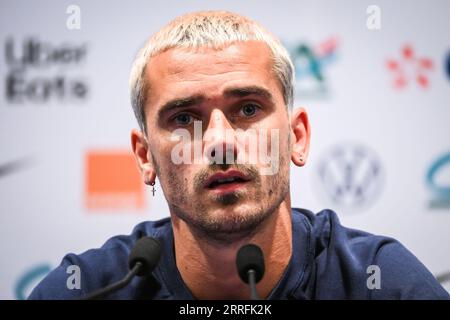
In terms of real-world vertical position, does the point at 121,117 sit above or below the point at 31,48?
below

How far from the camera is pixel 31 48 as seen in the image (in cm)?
155

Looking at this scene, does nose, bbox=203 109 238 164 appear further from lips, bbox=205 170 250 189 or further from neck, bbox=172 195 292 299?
neck, bbox=172 195 292 299

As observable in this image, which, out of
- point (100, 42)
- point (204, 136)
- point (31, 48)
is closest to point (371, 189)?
point (204, 136)

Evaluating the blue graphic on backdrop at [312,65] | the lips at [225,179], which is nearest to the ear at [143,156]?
the lips at [225,179]

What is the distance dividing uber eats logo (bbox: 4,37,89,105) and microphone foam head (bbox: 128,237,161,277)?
77 centimetres

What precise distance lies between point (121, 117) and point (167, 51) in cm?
50

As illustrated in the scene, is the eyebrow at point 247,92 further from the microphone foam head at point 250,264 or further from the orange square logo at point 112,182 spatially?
the orange square logo at point 112,182

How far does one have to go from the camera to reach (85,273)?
1154mm

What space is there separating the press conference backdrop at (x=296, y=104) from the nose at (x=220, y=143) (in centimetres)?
55

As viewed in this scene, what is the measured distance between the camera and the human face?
3.19 feet

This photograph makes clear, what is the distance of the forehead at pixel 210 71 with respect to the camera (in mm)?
1021

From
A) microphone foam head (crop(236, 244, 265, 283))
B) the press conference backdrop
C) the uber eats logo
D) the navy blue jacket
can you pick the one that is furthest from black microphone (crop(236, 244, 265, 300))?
the uber eats logo

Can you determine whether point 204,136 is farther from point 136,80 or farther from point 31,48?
point 31,48

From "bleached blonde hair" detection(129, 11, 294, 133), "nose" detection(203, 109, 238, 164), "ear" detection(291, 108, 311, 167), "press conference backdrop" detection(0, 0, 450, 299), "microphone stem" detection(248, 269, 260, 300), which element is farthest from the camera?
"press conference backdrop" detection(0, 0, 450, 299)
